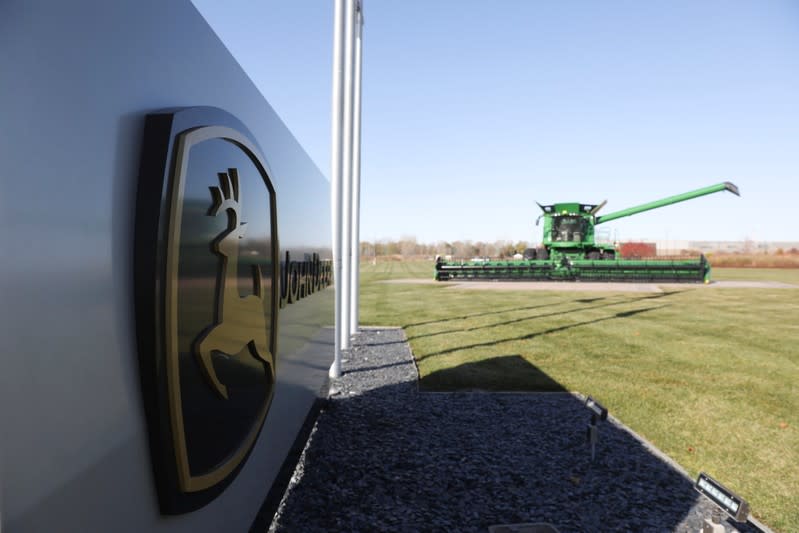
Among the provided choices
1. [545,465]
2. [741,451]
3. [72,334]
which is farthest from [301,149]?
[741,451]

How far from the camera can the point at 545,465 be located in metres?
4.14

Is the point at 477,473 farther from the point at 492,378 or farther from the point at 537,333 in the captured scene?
the point at 537,333

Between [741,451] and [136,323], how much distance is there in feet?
17.6

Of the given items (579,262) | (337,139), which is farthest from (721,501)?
(579,262)

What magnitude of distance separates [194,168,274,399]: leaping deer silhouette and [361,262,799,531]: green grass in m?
3.92

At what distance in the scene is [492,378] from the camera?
684 cm

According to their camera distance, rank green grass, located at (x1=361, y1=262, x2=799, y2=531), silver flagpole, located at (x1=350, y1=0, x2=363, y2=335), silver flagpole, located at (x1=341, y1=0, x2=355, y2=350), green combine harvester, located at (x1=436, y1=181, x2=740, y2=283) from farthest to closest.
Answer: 1. green combine harvester, located at (x1=436, y1=181, x2=740, y2=283)
2. silver flagpole, located at (x1=350, y1=0, x2=363, y2=335)
3. silver flagpole, located at (x1=341, y1=0, x2=355, y2=350)
4. green grass, located at (x1=361, y1=262, x2=799, y2=531)

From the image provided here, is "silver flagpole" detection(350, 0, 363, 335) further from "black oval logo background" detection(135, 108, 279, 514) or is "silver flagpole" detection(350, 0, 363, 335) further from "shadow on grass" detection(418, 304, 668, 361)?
"black oval logo background" detection(135, 108, 279, 514)

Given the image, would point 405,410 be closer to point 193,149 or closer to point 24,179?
point 193,149

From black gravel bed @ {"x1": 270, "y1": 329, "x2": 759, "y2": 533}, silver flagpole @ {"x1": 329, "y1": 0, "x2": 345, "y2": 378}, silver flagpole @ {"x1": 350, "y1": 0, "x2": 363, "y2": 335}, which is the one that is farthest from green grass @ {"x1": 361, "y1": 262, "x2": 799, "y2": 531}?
silver flagpole @ {"x1": 329, "y1": 0, "x2": 345, "y2": 378}

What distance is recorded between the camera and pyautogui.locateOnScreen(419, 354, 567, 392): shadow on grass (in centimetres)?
641

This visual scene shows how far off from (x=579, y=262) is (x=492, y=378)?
20.6 m

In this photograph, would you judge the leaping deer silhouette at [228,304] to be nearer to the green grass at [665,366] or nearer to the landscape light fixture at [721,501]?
the landscape light fixture at [721,501]

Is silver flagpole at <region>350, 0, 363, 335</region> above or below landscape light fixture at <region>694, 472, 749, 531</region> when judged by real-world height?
above
